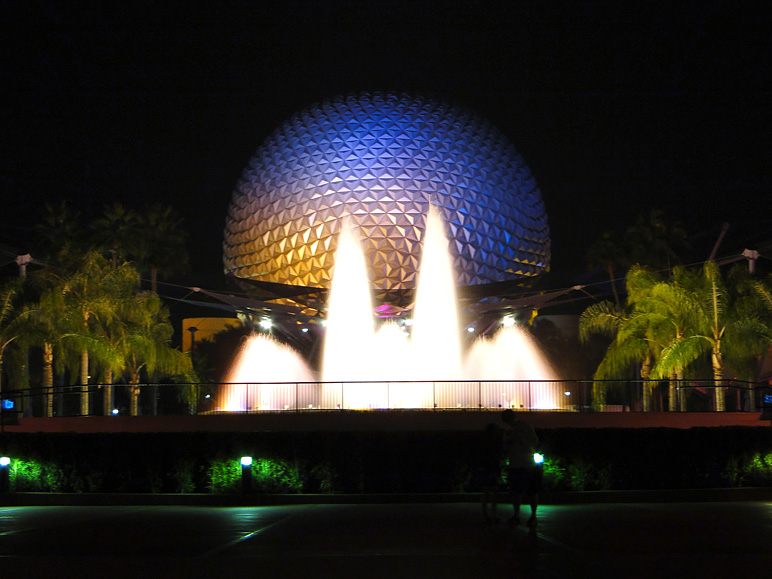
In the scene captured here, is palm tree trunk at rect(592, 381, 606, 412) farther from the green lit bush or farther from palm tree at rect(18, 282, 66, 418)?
palm tree at rect(18, 282, 66, 418)

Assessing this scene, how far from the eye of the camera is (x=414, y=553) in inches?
345

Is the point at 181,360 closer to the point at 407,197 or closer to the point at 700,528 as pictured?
the point at 407,197

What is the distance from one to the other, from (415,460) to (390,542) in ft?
17.2

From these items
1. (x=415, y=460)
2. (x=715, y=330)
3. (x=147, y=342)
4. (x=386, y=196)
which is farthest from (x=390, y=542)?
(x=386, y=196)

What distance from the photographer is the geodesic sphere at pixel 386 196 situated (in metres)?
41.1

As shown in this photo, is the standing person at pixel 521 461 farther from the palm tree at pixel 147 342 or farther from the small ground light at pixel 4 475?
the palm tree at pixel 147 342

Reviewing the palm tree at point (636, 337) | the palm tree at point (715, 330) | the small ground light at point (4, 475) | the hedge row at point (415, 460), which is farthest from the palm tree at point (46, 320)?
→ the palm tree at point (715, 330)

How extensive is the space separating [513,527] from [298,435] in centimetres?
528

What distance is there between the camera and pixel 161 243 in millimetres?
41156

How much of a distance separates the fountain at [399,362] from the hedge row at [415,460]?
811cm

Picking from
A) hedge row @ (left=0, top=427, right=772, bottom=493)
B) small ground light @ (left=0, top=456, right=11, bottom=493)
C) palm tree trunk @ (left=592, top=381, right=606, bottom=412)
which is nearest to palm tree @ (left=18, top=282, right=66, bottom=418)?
small ground light @ (left=0, top=456, right=11, bottom=493)

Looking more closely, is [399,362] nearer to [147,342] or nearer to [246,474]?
[147,342]

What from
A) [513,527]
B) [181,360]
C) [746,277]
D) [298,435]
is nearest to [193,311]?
[181,360]

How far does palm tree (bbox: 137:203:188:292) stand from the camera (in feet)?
132
